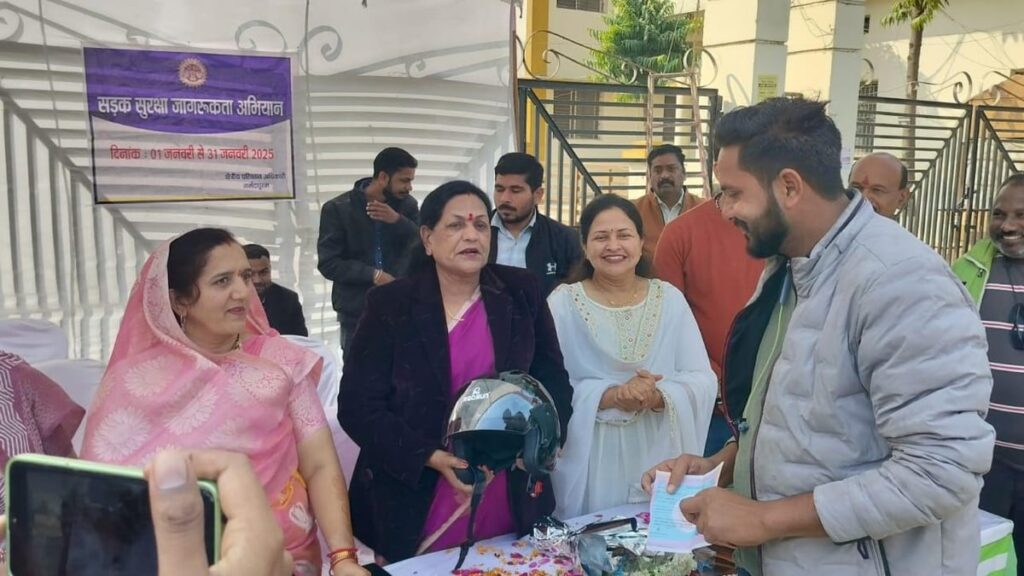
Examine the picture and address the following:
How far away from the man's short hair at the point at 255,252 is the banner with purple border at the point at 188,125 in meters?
0.26

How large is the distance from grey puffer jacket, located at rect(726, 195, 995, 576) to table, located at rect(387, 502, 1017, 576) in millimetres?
669

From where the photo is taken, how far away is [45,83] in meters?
3.16

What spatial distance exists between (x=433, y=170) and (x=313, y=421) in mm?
2409

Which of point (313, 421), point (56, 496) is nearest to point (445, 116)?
point (313, 421)

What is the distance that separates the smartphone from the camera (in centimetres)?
66

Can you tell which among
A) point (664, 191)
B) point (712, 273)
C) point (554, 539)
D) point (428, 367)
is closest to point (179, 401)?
point (428, 367)

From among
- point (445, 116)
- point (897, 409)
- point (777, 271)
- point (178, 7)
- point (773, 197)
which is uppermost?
point (178, 7)

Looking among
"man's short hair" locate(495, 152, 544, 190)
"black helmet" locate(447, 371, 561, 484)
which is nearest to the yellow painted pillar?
"man's short hair" locate(495, 152, 544, 190)

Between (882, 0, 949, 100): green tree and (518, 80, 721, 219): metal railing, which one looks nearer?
(518, 80, 721, 219): metal railing

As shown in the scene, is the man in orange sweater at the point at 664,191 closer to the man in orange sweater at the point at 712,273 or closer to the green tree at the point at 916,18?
the man in orange sweater at the point at 712,273

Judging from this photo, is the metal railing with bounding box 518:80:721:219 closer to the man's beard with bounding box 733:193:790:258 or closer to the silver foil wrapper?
the silver foil wrapper

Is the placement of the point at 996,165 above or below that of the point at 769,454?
above

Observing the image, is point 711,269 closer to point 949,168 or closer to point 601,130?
point 601,130

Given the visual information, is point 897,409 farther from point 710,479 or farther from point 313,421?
point 313,421
